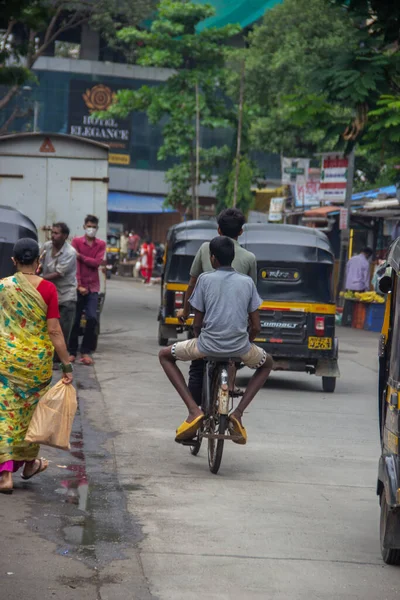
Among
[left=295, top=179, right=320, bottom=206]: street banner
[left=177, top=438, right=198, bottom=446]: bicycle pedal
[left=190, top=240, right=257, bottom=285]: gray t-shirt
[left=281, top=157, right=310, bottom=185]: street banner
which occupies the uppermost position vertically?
[left=281, top=157, right=310, bottom=185]: street banner

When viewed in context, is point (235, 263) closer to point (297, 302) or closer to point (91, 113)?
point (297, 302)

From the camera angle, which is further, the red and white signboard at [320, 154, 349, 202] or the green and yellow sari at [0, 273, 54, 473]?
the red and white signboard at [320, 154, 349, 202]

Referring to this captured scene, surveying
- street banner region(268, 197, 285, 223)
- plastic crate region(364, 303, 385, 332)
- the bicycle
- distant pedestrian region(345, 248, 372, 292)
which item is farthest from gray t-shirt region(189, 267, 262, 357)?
street banner region(268, 197, 285, 223)

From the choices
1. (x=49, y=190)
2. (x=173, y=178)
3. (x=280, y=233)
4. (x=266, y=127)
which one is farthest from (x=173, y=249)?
(x=173, y=178)

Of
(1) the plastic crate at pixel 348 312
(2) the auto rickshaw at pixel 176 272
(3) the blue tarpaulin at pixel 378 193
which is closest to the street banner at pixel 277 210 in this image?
(3) the blue tarpaulin at pixel 378 193

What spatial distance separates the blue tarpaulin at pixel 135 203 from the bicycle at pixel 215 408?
54.1 m

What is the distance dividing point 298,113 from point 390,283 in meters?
9.25

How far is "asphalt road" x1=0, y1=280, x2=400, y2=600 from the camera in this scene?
5.62 m

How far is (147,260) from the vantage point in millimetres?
46000

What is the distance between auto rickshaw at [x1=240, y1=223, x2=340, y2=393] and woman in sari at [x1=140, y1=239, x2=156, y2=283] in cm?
A: 3045

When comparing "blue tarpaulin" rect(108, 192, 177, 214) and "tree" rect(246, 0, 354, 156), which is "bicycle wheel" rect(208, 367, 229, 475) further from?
"blue tarpaulin" rect(108, 192, 177, 214)

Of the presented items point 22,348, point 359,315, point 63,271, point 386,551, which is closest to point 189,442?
point 22,348

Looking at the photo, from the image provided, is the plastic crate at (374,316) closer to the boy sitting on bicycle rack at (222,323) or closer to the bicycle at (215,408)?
the bicycle at (215,408)

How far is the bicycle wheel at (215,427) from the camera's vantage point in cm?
827
